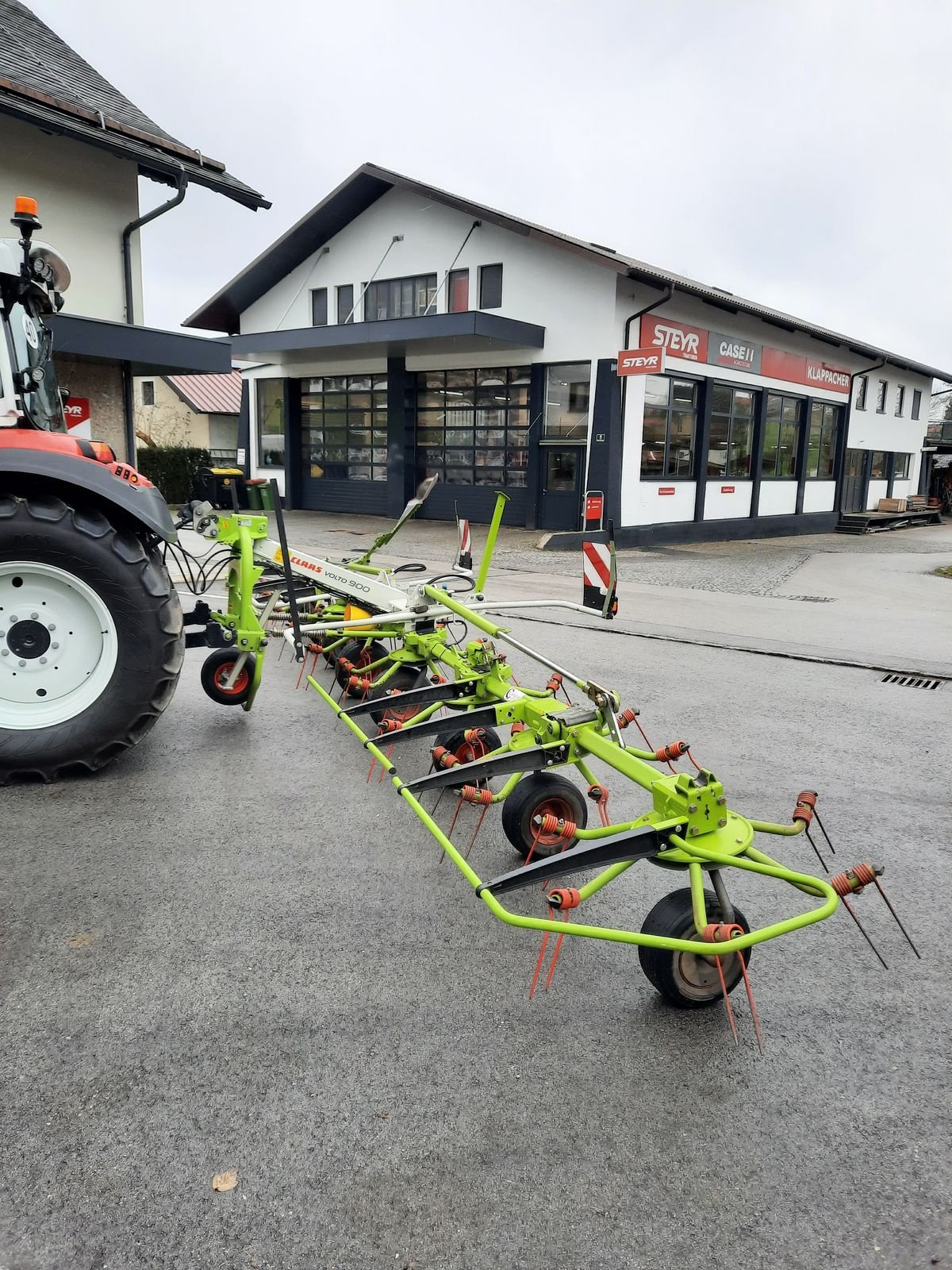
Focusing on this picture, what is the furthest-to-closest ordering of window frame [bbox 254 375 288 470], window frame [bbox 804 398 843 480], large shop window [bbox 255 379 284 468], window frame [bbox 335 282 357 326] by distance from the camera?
1. window frame [bbox 804 398 843 480]
2. large shop window [bbox 255 379 284 468]
3. window frame [bbox 254 375 288 470]
4. window frame [bbox 335 282 357 326]

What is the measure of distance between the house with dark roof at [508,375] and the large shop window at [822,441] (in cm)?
53

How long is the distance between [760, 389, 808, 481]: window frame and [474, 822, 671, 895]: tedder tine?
23.2 metres

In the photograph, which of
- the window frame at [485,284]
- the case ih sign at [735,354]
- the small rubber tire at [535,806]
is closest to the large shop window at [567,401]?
the case ih sign at [735,354]

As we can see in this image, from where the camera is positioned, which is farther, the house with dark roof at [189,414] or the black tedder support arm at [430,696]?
the house with dark roof at [189,414]

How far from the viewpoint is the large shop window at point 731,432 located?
869 inches

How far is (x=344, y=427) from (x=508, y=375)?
540 cm

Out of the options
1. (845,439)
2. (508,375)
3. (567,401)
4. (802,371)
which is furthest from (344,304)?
(845,439)

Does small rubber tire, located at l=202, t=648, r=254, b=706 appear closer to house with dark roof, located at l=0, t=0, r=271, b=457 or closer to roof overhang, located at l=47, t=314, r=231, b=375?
roof overhang, located at l=47, t=314, r=231, b=375

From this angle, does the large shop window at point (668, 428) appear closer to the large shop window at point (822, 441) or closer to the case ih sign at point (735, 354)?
the case ih sign at point (735, 354)

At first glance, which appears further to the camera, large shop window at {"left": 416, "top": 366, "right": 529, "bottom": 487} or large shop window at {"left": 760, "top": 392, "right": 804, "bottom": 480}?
large shop window at {"left": 760, "top": 392, "right": 804, "bottom": 480}

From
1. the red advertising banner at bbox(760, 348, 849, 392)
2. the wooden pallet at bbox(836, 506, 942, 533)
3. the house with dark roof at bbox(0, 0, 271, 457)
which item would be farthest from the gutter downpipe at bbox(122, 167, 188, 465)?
the wooden pallet at bbox(836, 506, 942, 533)

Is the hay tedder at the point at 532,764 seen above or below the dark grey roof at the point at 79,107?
below

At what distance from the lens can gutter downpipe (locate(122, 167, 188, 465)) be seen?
11.4 m

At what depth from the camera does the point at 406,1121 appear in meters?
2.24
